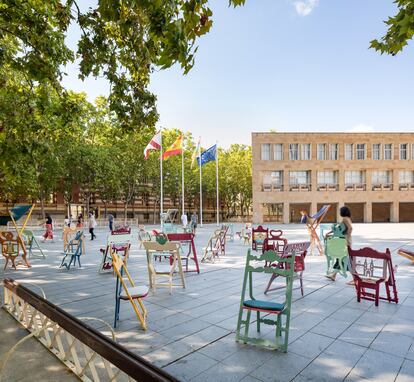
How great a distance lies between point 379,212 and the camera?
46469 mm

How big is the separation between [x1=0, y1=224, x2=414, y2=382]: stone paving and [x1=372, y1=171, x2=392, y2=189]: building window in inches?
1548

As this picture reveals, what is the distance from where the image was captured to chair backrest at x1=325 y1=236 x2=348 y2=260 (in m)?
6.81

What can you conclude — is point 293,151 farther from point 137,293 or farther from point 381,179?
point 137,293

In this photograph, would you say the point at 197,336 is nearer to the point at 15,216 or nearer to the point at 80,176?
the point at 15,216

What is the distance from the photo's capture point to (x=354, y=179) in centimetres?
4241

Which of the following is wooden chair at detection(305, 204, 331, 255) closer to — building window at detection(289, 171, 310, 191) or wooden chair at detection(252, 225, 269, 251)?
wooden chair at detection(252, 225, 269, 251)

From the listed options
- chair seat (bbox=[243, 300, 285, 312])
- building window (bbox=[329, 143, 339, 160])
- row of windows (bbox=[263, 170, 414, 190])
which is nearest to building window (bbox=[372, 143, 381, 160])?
row of windows (bbox=[263, 170, 414, 190])

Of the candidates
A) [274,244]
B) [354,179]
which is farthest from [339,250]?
[354,179]

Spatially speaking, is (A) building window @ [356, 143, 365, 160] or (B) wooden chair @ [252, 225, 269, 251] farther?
(A) building window @ [356, 143, 365, 160]

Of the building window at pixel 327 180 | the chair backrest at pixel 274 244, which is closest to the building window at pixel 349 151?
the building window at pixel 327 180

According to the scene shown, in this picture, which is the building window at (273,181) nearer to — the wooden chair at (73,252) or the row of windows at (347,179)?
the row of windows at (347,179)

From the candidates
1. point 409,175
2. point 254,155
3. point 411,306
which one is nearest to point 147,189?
point 254,155

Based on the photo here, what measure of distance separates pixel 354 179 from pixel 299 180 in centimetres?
802

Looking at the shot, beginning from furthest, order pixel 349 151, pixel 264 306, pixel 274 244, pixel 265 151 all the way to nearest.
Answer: pixel 349 151, pixel 265 151, pixel 274 244, pixel 264 306
